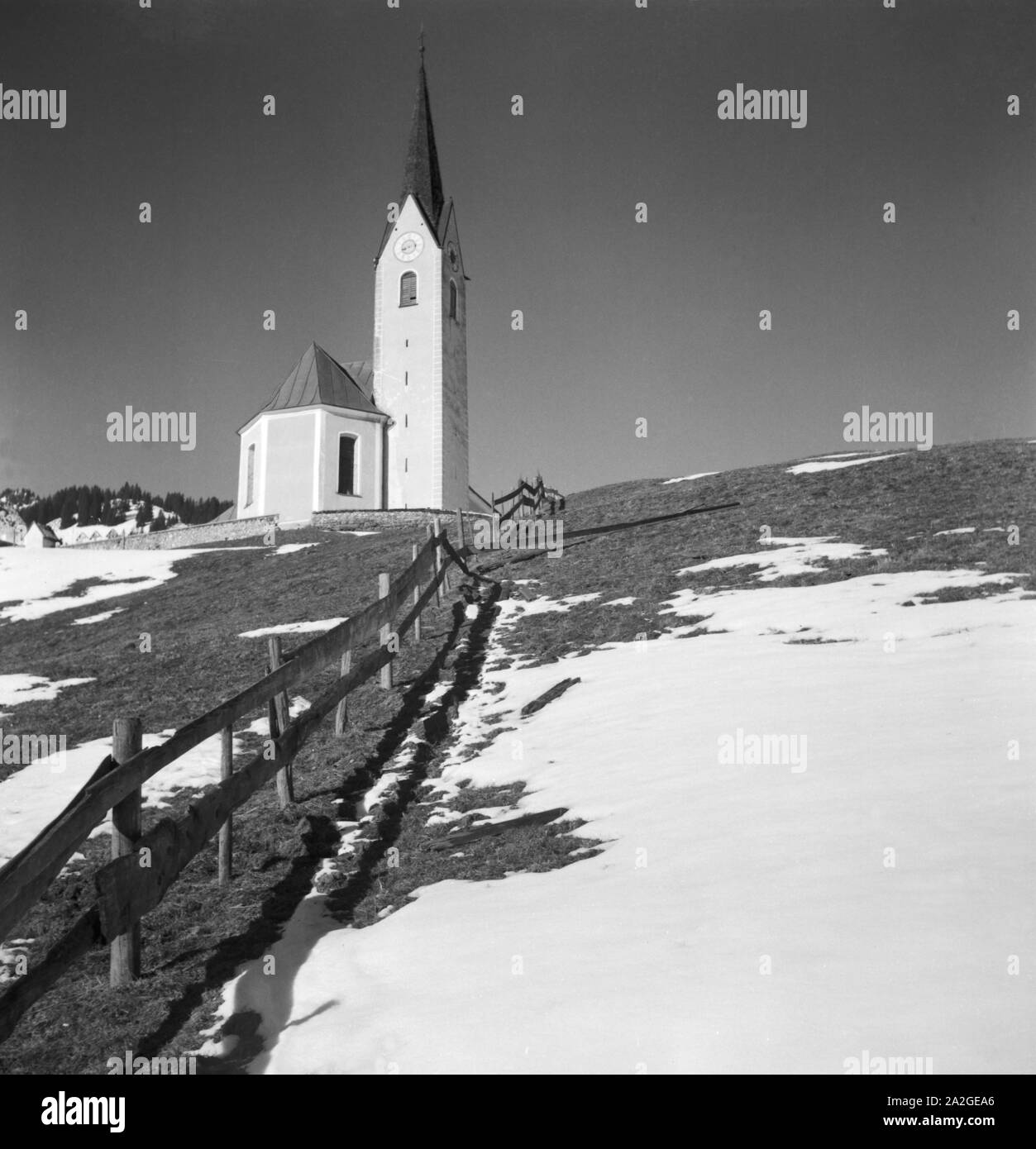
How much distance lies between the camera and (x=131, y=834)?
5.48 m

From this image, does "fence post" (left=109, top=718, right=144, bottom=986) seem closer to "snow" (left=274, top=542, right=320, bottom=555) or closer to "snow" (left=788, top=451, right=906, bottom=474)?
"snow" (left=274, top=542, right=320, bottom=555)

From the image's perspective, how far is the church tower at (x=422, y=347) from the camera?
44.4m

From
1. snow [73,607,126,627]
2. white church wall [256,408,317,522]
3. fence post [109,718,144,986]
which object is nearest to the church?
white church wall [256,408,317,522]

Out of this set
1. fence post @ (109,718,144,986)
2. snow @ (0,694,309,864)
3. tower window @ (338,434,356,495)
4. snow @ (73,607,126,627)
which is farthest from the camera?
tower window @ (338,434,356,495)

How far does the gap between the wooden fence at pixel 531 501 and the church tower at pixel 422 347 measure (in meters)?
7.37

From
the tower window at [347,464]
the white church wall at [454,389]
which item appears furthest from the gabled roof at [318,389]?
the white church wall at [454,389]

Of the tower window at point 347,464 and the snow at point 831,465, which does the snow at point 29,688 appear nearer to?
the snow at point 831,465

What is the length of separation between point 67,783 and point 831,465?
85.9 ft

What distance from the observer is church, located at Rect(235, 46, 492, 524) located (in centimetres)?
4162

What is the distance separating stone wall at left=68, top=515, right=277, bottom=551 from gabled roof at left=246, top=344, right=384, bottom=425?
5.65 m

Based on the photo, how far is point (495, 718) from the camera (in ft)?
35.3

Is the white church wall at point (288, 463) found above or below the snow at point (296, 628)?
above

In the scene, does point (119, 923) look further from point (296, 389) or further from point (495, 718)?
point (296, 389)
